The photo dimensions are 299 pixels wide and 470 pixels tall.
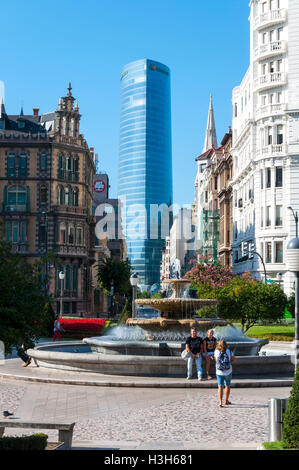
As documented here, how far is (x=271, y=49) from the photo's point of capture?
62.7 m

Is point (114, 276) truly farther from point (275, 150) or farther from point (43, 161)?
point (275, 150)

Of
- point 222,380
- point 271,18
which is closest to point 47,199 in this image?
point 271,18

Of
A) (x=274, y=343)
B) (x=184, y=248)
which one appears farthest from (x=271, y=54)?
(x=184, y=248)

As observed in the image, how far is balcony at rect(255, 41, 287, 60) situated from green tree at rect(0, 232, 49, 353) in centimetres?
5483

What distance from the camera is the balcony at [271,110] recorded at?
61.5 metres

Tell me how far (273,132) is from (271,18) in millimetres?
11150

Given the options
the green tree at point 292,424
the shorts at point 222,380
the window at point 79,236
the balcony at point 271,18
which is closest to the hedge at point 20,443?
the green tree at point 292,424

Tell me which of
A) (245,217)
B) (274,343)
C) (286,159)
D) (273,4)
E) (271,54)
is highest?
(273,4)

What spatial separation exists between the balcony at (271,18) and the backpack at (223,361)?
52.1 metres

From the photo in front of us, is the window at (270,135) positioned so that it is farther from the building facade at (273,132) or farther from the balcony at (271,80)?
the balcony at (271,80)

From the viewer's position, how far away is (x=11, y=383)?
65.7ft
